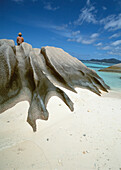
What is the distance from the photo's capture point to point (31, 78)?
3285 mm

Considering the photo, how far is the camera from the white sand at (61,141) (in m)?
1.56

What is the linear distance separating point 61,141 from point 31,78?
6.67ft

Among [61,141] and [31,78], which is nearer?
[61,141]

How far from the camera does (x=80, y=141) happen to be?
1950 mm

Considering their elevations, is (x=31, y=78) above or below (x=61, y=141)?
above

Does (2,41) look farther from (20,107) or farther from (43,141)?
(43,141)

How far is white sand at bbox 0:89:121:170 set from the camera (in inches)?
61.3

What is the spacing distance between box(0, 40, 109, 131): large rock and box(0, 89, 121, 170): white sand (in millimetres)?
225

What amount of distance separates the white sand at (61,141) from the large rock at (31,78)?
8.9 inches

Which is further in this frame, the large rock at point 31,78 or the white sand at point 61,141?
the large rock at point 31,78

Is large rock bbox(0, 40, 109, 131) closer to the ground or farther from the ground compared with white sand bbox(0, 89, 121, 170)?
farther from the ground

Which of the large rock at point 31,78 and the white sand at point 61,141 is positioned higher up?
the large rock at point 31,78

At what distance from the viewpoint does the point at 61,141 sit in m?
1.94

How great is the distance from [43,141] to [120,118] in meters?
2.03
